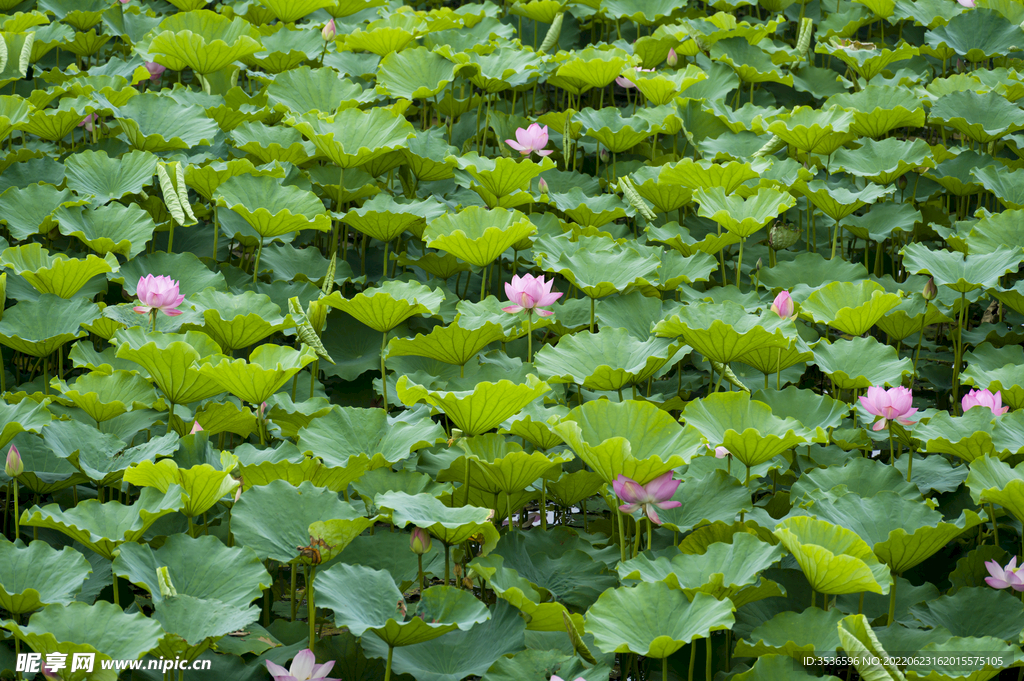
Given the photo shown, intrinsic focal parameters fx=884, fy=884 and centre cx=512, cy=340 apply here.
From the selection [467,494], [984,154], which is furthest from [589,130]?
[467,494]

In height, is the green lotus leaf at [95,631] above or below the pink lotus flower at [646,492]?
below

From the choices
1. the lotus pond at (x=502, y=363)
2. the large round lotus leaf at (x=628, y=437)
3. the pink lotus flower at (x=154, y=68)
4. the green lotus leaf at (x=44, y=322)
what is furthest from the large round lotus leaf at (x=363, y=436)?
the pink lotus flower at (x=154, y=68)

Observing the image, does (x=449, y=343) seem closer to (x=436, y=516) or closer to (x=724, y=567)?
(x=436, y=516)

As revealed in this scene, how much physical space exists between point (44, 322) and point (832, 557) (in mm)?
1871

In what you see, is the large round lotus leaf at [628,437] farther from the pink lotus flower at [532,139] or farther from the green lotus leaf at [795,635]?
the pink lotus flower at [532,139]

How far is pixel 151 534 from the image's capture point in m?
1.80

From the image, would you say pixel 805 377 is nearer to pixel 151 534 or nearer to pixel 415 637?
pixel 415 637

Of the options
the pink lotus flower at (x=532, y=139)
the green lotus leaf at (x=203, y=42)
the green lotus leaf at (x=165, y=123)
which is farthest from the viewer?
the green lotus leaf at (x=203, y=42)

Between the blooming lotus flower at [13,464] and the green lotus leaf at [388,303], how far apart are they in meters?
0.75

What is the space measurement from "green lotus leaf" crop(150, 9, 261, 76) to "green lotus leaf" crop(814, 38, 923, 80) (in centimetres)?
232

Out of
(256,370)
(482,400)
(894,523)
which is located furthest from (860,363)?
(256,370)

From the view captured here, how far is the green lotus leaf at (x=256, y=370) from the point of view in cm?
179

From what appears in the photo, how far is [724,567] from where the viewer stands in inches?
61.0

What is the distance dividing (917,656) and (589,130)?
208 centimetres
